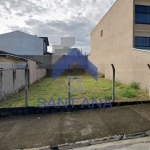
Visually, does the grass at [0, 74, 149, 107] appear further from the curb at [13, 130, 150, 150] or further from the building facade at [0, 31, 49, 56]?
the building facade at [0, 31, 49, 56]

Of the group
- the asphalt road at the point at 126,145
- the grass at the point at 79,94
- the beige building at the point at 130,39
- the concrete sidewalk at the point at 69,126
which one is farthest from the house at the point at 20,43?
the asphalt road at the point at 126,145

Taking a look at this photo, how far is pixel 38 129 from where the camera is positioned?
13.1ft

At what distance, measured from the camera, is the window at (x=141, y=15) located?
12.3 meters

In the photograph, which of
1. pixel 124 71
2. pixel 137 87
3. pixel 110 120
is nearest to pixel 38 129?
pixel 110 120

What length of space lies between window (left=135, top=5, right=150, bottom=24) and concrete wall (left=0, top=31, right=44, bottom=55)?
2026 cm

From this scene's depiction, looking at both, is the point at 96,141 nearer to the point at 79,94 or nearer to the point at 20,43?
the point at 79,94

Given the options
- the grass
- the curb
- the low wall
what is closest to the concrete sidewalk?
the curb

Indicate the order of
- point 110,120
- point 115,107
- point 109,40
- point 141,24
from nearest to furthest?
point 110,120, point 115,107, point 141,24, point 109,40

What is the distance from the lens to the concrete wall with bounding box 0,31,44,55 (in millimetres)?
27734

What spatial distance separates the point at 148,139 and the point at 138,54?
7118mm

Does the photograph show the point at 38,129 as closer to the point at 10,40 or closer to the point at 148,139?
the point at 148,139

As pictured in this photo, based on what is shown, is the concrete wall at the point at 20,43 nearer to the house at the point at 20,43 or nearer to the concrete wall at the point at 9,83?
the house at the point at 20,43

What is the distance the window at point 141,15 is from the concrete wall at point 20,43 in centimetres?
2026

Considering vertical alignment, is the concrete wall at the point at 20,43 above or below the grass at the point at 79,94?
above
